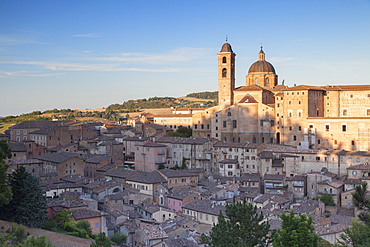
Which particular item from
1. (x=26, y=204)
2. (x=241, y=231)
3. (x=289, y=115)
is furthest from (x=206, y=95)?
(x=241, y=231)

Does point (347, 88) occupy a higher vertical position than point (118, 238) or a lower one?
higher

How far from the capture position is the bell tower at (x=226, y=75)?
187 ft

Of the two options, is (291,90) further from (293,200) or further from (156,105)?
(156,105)

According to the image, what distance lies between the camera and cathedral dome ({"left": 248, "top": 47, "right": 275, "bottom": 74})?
63469 millimetres

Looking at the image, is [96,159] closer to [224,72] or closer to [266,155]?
[266,155]

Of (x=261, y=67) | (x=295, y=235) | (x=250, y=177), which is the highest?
(x=261, y=67)

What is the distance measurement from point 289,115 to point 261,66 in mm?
15977

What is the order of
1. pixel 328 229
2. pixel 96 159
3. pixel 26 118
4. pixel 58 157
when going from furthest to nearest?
pixel 26 118 < pixel 96 159 < pixel 58 157 < pixel 328 229

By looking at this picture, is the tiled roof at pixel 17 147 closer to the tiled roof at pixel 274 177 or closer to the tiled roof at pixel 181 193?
the tiled roof at pixel 181 193

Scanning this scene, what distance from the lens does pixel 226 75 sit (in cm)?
5728

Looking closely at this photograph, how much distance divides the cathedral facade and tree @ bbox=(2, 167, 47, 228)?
29.3 m

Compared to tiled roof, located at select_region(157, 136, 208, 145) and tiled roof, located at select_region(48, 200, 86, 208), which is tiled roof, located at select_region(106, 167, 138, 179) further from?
tiled roof, located at select_region(48, 200, 86, 208)

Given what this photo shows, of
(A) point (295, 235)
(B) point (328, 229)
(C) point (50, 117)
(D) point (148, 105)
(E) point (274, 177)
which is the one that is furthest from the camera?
(D) point (148, 105)

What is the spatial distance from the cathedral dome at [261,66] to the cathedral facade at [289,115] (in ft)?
15.2
